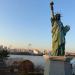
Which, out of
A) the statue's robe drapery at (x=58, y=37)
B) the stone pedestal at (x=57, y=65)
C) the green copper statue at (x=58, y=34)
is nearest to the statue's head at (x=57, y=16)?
the green copper statue at (x=58, y=34)

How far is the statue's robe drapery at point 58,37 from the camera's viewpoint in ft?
57.5

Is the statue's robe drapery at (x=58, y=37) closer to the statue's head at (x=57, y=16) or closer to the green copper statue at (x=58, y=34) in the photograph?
the green copper statue at (x=58, y=34)

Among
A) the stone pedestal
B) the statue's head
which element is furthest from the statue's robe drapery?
the stone pedestal

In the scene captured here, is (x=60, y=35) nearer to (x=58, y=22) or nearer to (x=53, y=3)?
(x=58, y=22)

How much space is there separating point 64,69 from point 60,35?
7.68 feet

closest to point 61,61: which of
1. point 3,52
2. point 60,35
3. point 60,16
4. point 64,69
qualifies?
point 64,69

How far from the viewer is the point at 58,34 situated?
17641mm

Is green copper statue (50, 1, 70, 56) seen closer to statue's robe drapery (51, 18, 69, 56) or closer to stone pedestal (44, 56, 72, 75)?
statue's robe drapery (51, 18, 69, 56)

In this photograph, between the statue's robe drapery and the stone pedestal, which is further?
the statue's robe drapery

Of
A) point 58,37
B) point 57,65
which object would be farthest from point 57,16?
point 57,65

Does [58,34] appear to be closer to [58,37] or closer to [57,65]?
[58,37]

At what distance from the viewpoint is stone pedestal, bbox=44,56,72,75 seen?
54.7 ft

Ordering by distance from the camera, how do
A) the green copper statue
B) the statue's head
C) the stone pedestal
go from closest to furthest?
the stone pedestal < the green copper statue < the statue's head

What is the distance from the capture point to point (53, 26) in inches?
707
